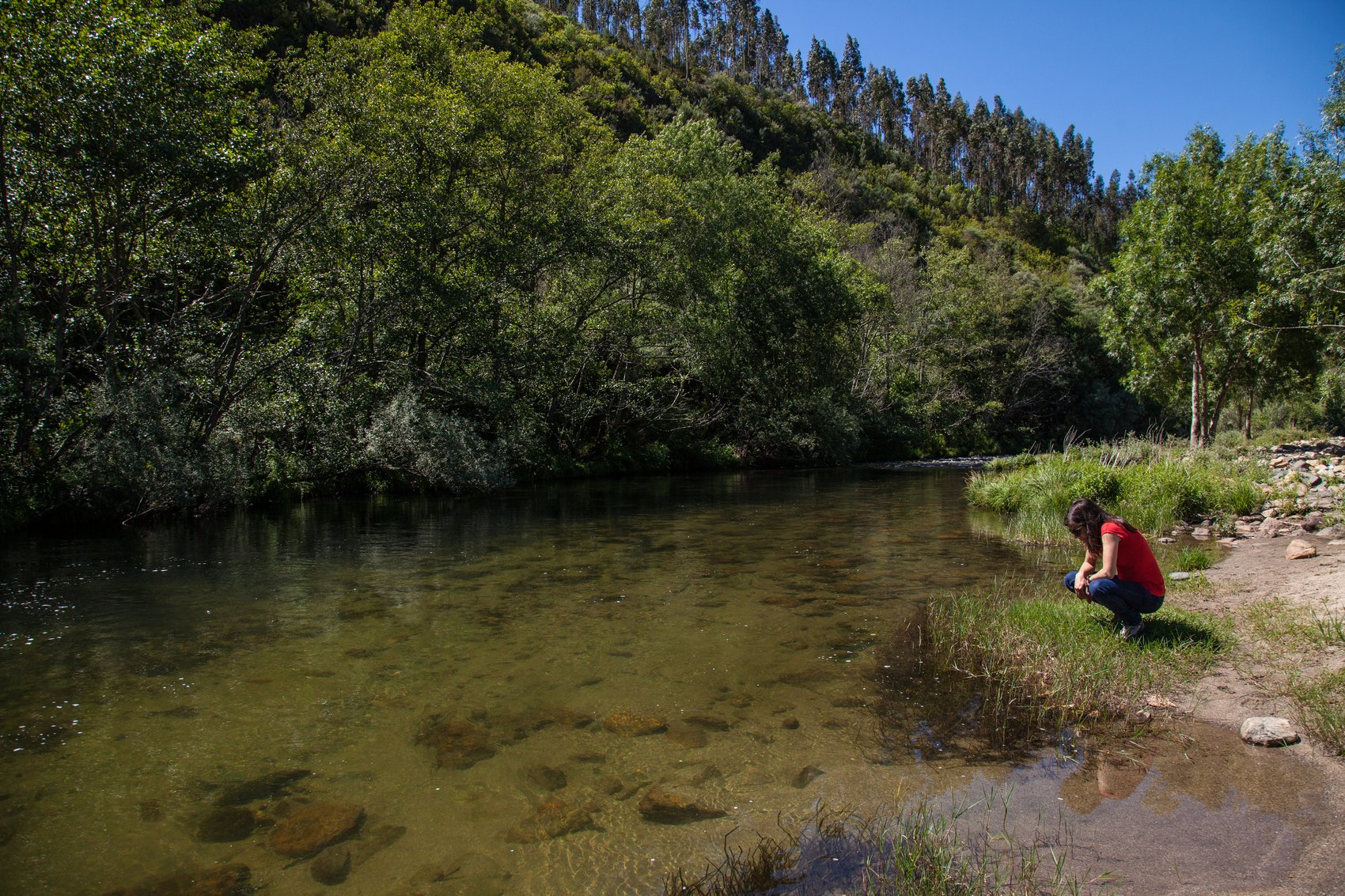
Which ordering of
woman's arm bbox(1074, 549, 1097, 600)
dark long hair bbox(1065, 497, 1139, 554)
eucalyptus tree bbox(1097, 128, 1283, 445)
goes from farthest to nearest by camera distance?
1. eucalyptus tree bbox(1097, 128, 1283, 445)
2. woman's arm bbox(1074, 549, 1097, 600)
3. dark long hair bbox(1065, 497, 1139, 554)

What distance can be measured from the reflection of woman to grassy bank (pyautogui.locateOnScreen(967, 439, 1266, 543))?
24.1ft

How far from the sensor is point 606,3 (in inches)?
4806

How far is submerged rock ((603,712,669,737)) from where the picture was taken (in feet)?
18.8

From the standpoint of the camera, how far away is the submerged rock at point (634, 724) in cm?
573

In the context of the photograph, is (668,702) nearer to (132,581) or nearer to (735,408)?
(132,581)

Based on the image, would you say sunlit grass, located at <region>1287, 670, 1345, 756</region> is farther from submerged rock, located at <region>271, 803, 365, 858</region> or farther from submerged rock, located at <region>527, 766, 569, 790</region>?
submerged rock, located at <region>271, 803, 365, 858</region>

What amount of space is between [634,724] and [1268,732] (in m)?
4.45

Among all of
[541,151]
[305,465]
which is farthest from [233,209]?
[541,151]

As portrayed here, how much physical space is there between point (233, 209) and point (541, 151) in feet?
36.4

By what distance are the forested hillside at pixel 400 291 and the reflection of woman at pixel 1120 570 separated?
1752 cm

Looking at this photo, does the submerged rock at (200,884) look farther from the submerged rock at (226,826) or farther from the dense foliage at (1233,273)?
the dense foliage at (1233,273)

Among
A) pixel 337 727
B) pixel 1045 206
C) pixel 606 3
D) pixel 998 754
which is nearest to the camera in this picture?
pixel 998 754

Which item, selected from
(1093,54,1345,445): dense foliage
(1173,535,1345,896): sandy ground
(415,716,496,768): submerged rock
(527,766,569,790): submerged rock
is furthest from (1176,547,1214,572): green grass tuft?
(1093,54,1345,445): dense foliage

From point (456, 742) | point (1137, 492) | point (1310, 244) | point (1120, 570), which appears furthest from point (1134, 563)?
point (1310, 244)
